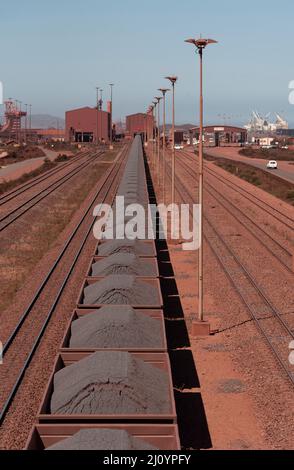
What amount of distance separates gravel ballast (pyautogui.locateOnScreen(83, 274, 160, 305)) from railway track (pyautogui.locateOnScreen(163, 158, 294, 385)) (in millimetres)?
4210

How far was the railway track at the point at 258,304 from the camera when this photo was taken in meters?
20.3

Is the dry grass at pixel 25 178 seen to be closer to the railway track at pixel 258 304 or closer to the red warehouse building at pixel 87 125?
the railway track at pixel 258 304

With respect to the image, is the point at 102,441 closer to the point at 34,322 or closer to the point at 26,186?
the point at 34,322

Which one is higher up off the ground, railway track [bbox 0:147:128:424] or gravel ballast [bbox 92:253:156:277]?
gravel ballast [bbox 92:253:156:277]

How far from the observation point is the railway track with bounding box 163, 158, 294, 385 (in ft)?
66.5

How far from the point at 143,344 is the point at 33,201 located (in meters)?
42.2

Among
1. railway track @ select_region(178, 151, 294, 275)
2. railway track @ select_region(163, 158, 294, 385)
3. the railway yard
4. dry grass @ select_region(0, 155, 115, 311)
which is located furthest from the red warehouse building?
railway track @ select_region(163, 158, 294, 385)

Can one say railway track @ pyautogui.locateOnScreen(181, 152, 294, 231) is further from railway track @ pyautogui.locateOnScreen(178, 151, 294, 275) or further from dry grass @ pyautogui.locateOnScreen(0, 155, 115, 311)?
dry grass @ pyautogui.locateOnScreen(0, 155, 115, 311)

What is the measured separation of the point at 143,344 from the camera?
53.5 ft

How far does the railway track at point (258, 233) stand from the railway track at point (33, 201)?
1633cm

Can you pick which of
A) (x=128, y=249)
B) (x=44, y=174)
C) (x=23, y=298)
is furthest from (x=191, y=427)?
(x=44, y=174)

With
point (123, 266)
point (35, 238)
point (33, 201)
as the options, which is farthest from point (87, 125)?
point (123, 266)
